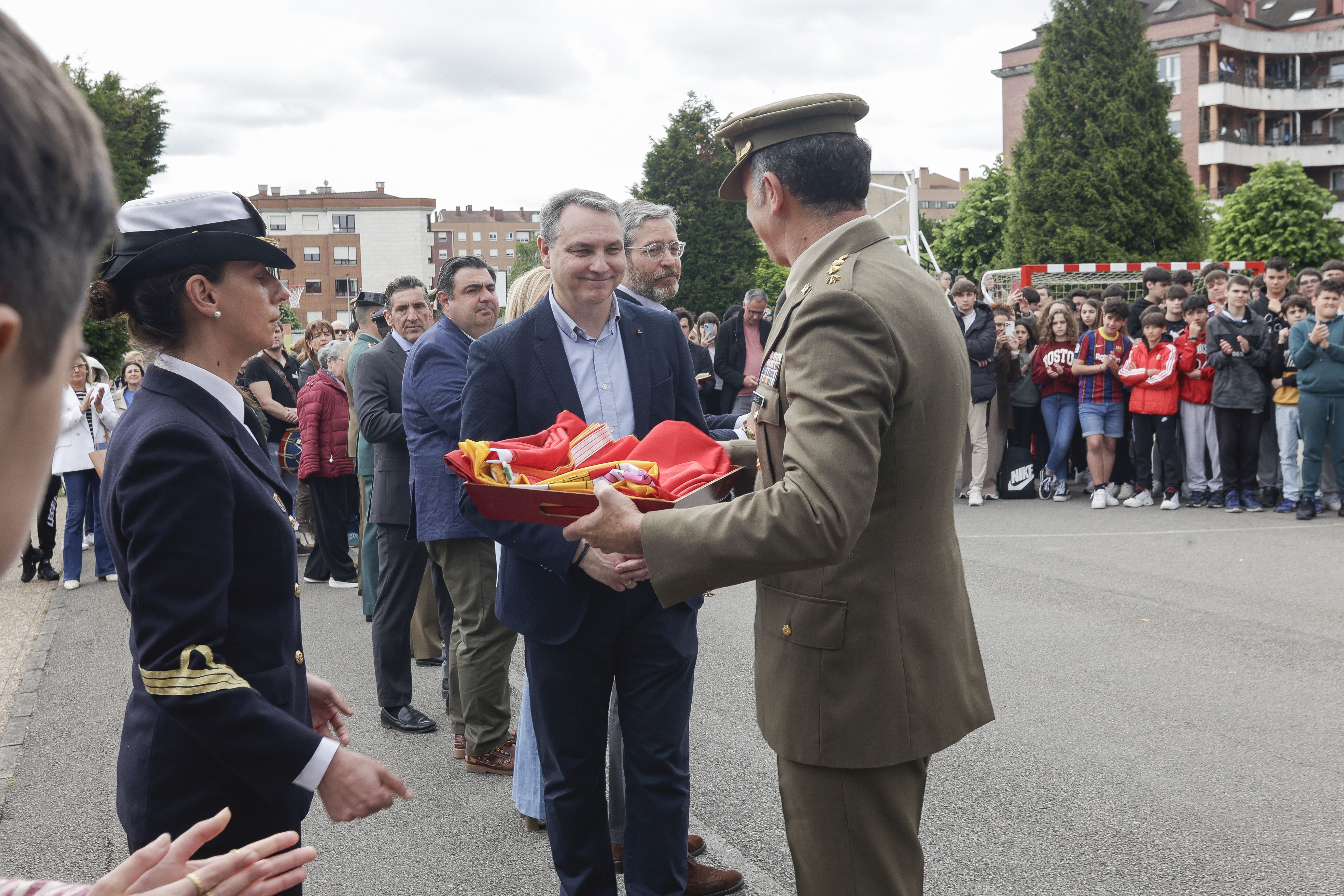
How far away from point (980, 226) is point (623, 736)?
51.9 metres

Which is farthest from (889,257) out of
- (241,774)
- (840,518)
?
(241,774)

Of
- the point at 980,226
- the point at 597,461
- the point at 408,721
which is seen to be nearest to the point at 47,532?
the point at 408,721

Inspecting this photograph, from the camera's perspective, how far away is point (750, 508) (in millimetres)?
2084

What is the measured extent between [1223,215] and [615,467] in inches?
1924

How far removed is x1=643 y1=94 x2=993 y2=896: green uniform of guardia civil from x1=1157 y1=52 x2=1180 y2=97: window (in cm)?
6688

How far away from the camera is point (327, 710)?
2531mm

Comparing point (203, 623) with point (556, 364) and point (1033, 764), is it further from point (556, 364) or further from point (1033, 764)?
point (1033, 764)

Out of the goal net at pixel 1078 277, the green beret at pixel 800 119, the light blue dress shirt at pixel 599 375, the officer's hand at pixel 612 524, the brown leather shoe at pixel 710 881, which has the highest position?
the goal net at pixel 1078 277

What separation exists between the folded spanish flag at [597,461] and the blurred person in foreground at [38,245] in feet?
5.48

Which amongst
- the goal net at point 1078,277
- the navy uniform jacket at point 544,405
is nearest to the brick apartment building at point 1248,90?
the goal net at point 1078,277

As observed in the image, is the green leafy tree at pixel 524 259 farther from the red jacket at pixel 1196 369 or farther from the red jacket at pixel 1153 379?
the red jacket at pixel 1196 369

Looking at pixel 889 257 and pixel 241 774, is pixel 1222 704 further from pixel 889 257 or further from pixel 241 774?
pixel 241 774

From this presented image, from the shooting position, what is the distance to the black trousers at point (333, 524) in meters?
9.15

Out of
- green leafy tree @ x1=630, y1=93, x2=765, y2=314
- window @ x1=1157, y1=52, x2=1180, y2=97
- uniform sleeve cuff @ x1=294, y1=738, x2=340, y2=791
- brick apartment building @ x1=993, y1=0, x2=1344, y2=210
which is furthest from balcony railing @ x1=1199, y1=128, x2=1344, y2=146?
uniform sleeve cuff @ x1=294, y1=738, x2=340, y2=791
